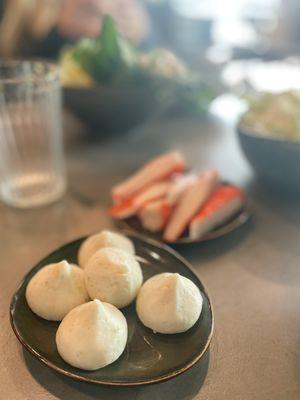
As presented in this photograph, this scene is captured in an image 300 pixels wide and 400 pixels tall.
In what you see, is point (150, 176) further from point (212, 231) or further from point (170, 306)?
point (170, 306)

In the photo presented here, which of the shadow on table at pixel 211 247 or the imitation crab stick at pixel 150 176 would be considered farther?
the imitation crab stick at pixel 150 176

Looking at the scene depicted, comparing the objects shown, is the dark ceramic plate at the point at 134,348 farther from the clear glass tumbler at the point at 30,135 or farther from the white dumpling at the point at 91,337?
Answer: the clear glass tumbler at the point at 30,135

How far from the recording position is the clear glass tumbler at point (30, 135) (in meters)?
0.90

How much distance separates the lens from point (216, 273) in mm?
729

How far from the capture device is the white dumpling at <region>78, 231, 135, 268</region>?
65 cm

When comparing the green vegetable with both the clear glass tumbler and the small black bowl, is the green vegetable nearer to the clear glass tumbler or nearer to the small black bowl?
the small black bowl

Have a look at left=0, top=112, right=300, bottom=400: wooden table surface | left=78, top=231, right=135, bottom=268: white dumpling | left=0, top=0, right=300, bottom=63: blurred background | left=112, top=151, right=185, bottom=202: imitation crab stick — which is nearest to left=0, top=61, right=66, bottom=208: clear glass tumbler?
left=0, top=112, right=300, bottom=400: wooden table surface

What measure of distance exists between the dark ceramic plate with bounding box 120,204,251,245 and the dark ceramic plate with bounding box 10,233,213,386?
0.14 m

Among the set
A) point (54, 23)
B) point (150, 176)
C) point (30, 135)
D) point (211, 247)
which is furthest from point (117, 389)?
point (54, 23)

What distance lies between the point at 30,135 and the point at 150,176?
0.31 meters

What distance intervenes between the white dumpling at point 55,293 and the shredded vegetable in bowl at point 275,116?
56cm

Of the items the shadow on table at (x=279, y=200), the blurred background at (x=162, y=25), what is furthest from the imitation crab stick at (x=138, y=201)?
the blurred background at (x=162, y=25)

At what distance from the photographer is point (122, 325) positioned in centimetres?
53

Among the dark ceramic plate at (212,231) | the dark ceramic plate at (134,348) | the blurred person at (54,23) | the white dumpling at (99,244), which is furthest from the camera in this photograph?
the blurred person at (54,23)
